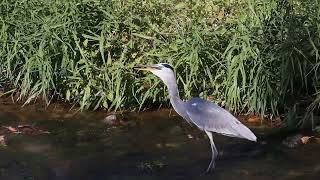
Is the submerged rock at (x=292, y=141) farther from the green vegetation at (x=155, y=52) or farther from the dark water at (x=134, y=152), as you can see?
the green vegetation at (x=155, y=52)

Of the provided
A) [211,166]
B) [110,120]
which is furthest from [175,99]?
[110,120]

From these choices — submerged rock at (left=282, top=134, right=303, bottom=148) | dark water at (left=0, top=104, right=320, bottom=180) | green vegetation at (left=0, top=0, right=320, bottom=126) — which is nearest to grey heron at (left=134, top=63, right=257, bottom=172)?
dark water at (left=0, top=104, right=320, bottom=180)

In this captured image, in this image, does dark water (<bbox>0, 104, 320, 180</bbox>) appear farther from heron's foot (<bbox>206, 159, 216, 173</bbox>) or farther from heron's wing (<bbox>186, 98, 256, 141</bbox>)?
heron's wing (<bbox>186, 98, 256, 141</bbox>)

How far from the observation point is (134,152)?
21.7ft

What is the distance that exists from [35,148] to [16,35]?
179 centimetres

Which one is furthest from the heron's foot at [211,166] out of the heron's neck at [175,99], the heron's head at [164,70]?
the heron's head at [164,70]

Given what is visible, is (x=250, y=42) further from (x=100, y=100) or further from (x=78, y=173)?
(x=78, y=173)

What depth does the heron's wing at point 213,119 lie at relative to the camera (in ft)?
19.3

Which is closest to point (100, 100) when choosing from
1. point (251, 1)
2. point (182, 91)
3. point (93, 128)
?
point (93, 128)

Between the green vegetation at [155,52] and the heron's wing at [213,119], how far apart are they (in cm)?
99

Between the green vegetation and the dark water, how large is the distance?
13.2 inches

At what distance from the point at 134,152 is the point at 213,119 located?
3.30 feet

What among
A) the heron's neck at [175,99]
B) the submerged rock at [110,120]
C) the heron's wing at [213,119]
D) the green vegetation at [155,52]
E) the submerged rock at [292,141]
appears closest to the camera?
the heron's wing at [213,119]

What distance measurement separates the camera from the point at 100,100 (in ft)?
24.9
